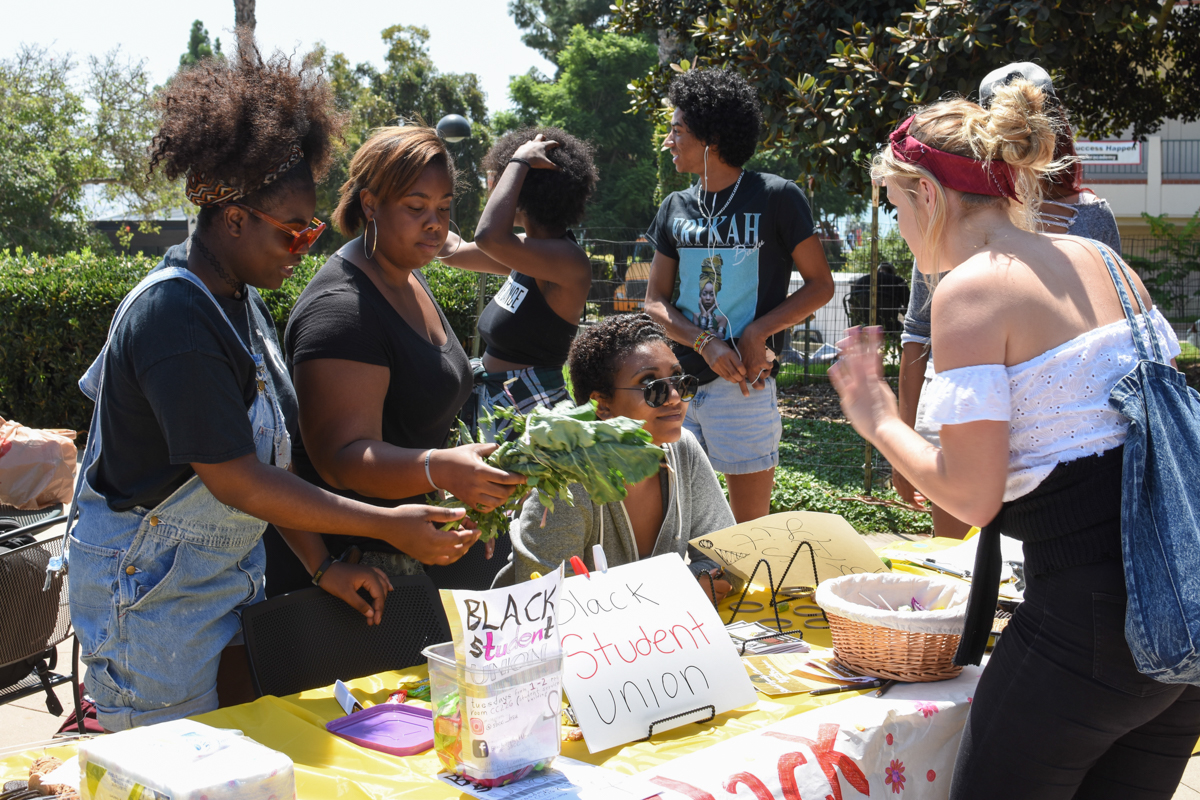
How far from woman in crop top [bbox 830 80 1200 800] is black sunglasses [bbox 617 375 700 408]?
0.93 meters

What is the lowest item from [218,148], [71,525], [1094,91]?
[71,525]

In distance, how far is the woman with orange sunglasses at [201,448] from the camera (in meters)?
1.81

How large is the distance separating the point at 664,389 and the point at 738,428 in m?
1.02

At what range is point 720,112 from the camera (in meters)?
3.69

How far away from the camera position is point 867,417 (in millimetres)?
1865

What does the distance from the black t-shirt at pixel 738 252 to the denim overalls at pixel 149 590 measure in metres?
2.12

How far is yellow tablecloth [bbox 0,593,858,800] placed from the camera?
1.57 meters

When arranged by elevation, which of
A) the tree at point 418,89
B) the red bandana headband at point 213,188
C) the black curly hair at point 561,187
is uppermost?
the tree at point 418,89

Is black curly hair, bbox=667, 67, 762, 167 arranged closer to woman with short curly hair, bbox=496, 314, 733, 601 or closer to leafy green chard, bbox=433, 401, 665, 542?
woman with short curly hair, bbox=496, 314, 733, 601

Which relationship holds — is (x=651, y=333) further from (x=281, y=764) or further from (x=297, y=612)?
(x=281, y=764)

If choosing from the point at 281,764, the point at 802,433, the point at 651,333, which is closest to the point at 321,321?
the point at 651,333

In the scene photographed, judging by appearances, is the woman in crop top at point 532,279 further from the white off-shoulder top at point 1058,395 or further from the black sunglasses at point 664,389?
the white off-shoulder top at point 1058,395

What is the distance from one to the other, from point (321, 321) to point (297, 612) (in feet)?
2.23

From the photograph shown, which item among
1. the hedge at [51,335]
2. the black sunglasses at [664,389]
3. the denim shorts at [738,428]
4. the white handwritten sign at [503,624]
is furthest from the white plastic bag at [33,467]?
the hedge at [51,335]
